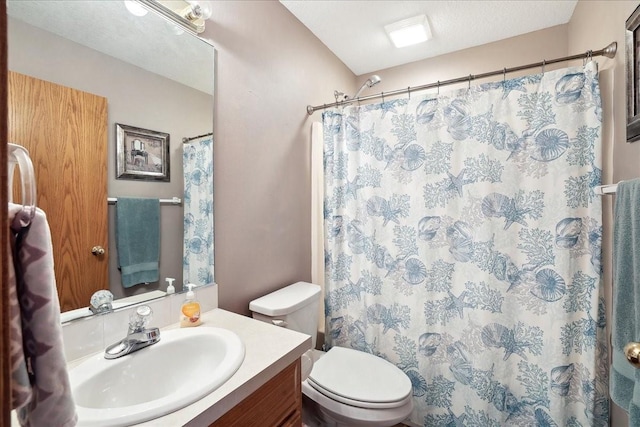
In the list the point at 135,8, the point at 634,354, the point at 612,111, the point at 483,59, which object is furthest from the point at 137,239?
the point at 483,59

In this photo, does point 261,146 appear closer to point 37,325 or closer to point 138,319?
point 138,319

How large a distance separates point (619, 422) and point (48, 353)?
1.90 m

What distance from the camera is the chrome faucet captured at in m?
0.85

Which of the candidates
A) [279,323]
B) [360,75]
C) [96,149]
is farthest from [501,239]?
[360,75]

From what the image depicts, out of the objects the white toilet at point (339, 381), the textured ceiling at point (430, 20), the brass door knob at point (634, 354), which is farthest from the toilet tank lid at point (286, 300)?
the textured ceiling at point (430, 20)

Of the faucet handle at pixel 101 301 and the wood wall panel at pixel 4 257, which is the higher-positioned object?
the wood wall panel at pixel 4 257

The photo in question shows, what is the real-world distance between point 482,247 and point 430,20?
1.48 meters

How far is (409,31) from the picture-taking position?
6.24 ft

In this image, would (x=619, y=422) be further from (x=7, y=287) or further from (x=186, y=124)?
(x=186, y=124)

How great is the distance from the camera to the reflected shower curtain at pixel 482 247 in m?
1.27

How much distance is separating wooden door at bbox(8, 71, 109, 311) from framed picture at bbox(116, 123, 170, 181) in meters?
0.05

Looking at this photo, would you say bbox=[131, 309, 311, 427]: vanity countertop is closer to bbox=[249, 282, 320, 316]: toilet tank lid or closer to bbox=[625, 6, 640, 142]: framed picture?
bbox=[249, 282, 320, 316]: toilet tank lid

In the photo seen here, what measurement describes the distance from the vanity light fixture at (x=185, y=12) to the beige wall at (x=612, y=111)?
1.56 metres

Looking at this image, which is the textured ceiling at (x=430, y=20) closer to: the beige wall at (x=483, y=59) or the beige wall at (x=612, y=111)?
the beige wall at (x=483, y=59)
